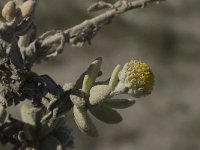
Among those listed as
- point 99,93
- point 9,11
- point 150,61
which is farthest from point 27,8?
point 150,61

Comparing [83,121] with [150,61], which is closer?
[83,121]

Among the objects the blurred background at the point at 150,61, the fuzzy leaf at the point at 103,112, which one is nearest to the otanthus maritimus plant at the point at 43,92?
the fuzzy leaf at the point at 103,112

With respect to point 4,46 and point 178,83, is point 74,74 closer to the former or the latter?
point 178,83

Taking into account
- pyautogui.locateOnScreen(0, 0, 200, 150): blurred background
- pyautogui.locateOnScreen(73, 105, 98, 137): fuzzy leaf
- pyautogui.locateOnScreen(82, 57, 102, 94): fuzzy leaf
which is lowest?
pyautogui.locateOnScreen(0, 0, 200, 150): blurred background

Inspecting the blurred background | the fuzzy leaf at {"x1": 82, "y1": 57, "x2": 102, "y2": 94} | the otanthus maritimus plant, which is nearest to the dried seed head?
the otanthus maritimus plant

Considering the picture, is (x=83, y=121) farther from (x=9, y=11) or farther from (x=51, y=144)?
(x=9, y=11)

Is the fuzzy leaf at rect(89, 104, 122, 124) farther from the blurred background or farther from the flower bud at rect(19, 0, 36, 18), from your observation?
the blurred background
